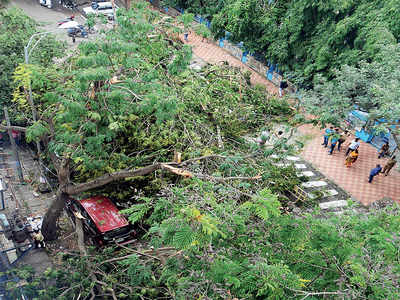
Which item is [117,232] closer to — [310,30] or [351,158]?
[351,158]

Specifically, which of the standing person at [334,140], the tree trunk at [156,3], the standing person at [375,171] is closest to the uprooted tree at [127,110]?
the standing person at [334,140]

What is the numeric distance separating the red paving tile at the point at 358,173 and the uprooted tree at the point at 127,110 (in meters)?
3.96

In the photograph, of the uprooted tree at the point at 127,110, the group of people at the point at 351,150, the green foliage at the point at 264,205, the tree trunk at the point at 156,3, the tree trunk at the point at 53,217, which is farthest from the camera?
the tree trunk at the point at 156,3

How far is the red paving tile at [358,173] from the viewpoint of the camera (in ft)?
51.7

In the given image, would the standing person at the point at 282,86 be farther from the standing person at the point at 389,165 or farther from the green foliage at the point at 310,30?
the standing person at the point at 389,165

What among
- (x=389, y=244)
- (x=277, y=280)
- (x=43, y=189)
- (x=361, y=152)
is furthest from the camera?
(x=361, y=152)

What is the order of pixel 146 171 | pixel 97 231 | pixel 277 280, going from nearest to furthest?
pixel 277 280, pixel 146 171, pixel 97 231

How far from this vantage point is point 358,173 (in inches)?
662

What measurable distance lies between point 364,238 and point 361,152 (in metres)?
12.1

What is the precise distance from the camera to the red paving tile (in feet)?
51.7

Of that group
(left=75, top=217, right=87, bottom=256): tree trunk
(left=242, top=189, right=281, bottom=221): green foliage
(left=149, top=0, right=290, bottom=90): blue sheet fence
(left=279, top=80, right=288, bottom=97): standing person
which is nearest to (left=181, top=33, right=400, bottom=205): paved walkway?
(left=279, top=80, right=288, bottom=97): standing person

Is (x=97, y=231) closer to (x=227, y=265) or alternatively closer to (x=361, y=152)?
(x=227, y=265)

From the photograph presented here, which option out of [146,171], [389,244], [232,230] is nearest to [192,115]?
[146,171]

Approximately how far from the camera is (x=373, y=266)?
18.7ft
